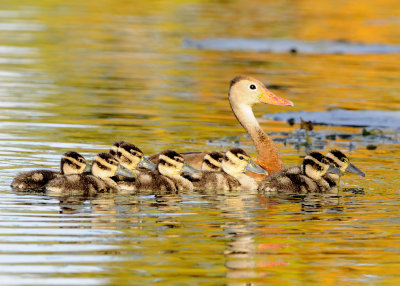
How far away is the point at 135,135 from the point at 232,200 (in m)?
3.87

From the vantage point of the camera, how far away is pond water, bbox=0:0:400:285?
7.52 meters

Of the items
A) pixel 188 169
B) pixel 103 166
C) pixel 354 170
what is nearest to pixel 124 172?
pixel 103 166

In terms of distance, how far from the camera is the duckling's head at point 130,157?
410 inches

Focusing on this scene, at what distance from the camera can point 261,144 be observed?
1177 centimetres

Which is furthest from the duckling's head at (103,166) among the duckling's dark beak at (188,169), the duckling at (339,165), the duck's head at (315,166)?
the duckling at (339,165)

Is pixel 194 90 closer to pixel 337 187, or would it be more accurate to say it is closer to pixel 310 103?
pixel 310 103

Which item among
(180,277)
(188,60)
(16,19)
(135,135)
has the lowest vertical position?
(180,277)

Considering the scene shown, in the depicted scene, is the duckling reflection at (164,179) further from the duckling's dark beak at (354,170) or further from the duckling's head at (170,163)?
the duckling's dark beak at (354,170)

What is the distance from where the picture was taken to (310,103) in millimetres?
17500

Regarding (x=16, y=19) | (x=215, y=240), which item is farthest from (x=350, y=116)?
(x=16, y=19)

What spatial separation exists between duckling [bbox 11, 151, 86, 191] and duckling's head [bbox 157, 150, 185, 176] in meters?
0.81

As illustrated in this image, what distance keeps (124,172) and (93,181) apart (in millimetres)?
463

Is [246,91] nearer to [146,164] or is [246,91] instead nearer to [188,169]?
[188,169]

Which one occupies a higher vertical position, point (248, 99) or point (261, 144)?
point (248, 99)
